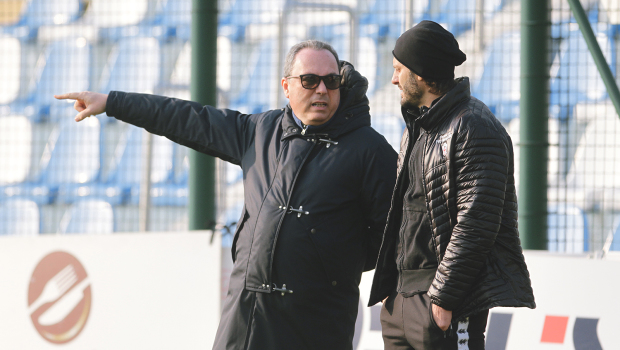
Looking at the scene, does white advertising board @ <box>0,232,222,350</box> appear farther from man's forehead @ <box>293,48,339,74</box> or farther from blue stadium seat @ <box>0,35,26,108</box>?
blue stadium seat @ <box>0,35,26,108</box>

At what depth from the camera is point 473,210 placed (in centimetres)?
194

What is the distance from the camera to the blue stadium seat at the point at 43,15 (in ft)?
16.3

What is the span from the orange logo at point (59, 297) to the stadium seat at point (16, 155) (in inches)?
82.9

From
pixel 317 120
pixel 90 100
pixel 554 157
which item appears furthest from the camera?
pixel 554 157

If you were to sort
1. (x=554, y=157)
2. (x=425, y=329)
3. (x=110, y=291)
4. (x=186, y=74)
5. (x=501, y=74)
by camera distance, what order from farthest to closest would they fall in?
(x=186, y=74) < (x=501, y=74) < (x=110, y=291) < (x=554, y=157) < (x=425, y=329)

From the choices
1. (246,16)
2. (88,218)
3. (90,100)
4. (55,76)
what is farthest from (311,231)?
(88,218)

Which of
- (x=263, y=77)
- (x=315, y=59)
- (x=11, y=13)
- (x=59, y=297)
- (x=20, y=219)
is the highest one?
(x=11, y=13)

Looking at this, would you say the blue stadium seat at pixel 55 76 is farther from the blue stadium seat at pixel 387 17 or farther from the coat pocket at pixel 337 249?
the coat pocket at pixel 337 249

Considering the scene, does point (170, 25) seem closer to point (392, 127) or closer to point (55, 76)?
point (55, 76)

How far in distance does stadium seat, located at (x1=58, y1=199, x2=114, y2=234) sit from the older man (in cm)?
291

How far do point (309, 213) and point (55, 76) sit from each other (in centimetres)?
351

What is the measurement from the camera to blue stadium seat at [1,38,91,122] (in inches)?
204

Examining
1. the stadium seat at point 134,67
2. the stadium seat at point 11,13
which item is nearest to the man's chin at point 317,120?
the stadium seat at point 134,67

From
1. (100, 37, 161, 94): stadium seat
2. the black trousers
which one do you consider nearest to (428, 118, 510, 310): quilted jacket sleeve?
the black trousers
